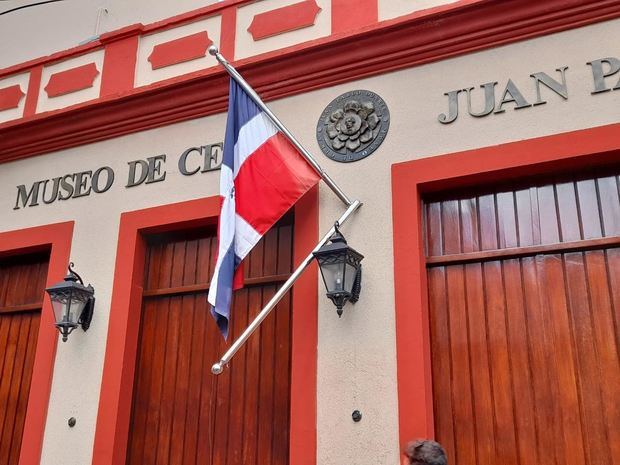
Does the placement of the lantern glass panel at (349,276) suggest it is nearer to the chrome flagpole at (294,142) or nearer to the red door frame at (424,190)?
the red door frame at (424,190)

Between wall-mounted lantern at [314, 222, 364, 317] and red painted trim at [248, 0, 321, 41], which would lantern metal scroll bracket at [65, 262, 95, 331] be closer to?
wall-mounted lantern at [314, 222, 364, 317]

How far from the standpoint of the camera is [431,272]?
15.4ft

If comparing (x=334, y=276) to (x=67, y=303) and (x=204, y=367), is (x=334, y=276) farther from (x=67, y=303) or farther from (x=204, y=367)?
(x=67, y=303)

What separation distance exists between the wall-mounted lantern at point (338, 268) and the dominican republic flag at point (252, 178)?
51cm

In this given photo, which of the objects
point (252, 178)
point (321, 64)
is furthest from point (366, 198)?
point (321, 64)

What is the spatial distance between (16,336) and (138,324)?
1.49 m

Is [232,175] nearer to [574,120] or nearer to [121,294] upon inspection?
[121,294]

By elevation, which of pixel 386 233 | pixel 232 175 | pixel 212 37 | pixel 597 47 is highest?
pixel 212 37

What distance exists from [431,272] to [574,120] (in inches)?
55.4

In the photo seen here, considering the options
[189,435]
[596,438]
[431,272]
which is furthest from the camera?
[189,435]

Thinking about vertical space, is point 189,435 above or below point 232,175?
below

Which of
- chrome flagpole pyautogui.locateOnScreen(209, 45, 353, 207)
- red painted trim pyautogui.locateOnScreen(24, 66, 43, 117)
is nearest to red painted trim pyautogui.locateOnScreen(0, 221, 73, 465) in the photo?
red painted trim pyautogui.locateOnScreen(24, 66, 43, 117)

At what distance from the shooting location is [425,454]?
323 centimetres

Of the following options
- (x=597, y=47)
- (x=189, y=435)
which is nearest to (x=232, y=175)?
(x=189, y=435)
